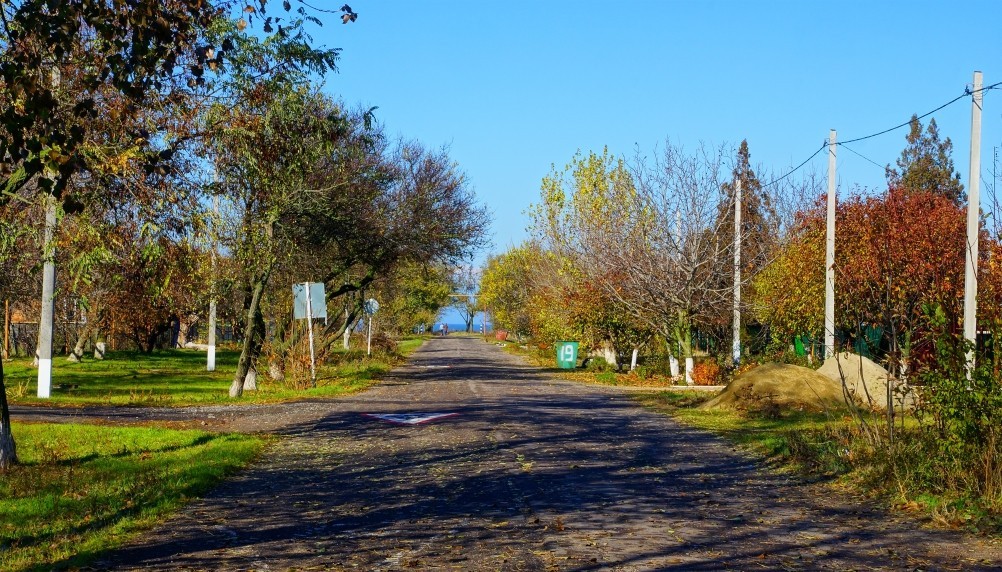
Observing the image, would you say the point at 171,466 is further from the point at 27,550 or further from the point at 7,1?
the point at 7,1

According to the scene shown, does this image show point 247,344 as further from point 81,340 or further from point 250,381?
point 81,340

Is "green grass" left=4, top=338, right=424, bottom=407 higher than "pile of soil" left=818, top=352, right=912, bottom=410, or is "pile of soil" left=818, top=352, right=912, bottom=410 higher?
"pile of soil" left=818, top=352, right=912, bottom=410

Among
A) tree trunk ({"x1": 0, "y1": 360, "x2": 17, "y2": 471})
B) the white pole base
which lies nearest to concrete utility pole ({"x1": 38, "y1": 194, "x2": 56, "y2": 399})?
the white pole base

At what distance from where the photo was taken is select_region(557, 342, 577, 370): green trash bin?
42059 millimetres

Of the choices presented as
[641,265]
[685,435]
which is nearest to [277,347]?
[641,265]

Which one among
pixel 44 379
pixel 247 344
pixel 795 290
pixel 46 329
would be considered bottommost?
pixel 44 379

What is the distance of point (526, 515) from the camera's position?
9414 mm

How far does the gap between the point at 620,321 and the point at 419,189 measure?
9.48 metres

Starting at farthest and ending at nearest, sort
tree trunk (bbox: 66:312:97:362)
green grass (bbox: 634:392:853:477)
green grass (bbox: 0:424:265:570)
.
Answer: tree trunk (bbox: 66:312:97:362)
green grass (bbox: 634:392:853:477)
green grass (bbox: 0:424:265:570)

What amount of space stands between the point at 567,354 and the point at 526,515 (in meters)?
32.8

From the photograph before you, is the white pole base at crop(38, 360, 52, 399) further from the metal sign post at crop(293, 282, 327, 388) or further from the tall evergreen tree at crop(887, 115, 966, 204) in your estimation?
the tall evergreen tree at crop(887, 115, 966, 204)

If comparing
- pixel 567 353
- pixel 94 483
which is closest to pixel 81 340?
pixel 567 353

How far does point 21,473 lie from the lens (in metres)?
11.8

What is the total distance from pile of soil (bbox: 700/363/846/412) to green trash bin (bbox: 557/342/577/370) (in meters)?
19.5
